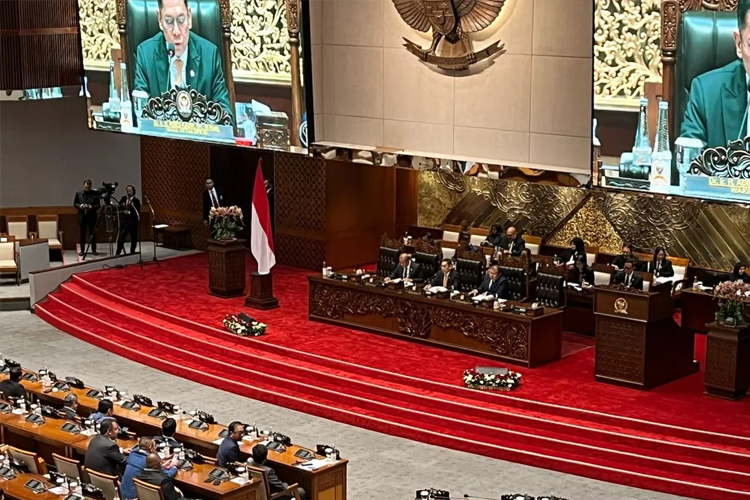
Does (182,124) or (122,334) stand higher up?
(182,124)

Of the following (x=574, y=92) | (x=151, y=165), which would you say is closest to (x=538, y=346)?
Result: (x=574, y=92)

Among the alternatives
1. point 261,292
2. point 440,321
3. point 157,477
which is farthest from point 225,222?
point 157,477

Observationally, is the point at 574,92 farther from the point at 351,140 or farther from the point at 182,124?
the point at 182,124

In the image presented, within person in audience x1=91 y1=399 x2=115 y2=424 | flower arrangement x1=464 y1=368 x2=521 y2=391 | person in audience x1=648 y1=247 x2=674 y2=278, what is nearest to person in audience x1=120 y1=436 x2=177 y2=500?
person in audience x1=91 y1=399 x2=115 y2=424

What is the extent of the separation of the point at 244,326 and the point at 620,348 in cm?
496

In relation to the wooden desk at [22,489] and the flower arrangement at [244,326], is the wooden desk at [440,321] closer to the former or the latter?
the flower arrangement at [244,326]

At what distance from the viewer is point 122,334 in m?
17.5

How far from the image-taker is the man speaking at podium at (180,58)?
18578 mm

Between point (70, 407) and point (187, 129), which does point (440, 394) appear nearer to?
point (70, 407)

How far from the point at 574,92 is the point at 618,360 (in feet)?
11.8

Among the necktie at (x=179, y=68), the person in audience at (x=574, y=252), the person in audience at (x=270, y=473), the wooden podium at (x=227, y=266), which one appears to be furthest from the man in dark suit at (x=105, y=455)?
the necktie at (x=179, y=68)

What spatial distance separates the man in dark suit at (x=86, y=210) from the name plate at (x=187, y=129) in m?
1.98

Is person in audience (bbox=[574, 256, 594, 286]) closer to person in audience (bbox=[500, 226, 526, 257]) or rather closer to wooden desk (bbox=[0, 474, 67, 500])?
person in audience (bbox=[500, 226, 526, 257])

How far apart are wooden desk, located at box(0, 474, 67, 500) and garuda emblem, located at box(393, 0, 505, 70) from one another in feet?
27.5
